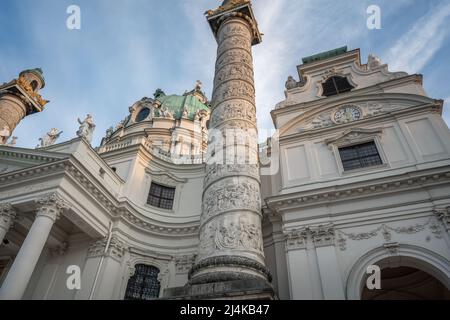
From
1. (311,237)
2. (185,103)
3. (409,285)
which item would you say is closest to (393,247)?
(311,237)

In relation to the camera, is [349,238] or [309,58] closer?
[349,238]

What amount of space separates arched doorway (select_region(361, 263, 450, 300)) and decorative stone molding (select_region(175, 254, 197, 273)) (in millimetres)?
7732

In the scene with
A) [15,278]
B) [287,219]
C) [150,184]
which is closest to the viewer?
[15,278]

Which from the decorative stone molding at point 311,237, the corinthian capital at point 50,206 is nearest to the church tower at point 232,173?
the decorative stone molding at point 311,237

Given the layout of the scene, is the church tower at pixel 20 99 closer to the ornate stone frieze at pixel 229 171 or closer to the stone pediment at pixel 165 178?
the stone pediment at pixel 165 178

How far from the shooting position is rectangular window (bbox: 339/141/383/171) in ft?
45.7

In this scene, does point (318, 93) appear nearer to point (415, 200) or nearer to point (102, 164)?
point (415, 200)

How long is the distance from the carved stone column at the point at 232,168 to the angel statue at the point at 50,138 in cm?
1304

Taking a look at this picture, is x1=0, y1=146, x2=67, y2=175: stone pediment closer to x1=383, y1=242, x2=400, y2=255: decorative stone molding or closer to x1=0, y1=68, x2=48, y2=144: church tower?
x1=0, y1=68, x2=48, y2=144: church tower

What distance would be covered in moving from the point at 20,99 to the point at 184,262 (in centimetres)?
2184

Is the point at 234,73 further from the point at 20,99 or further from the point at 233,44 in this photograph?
the point at 20,99
